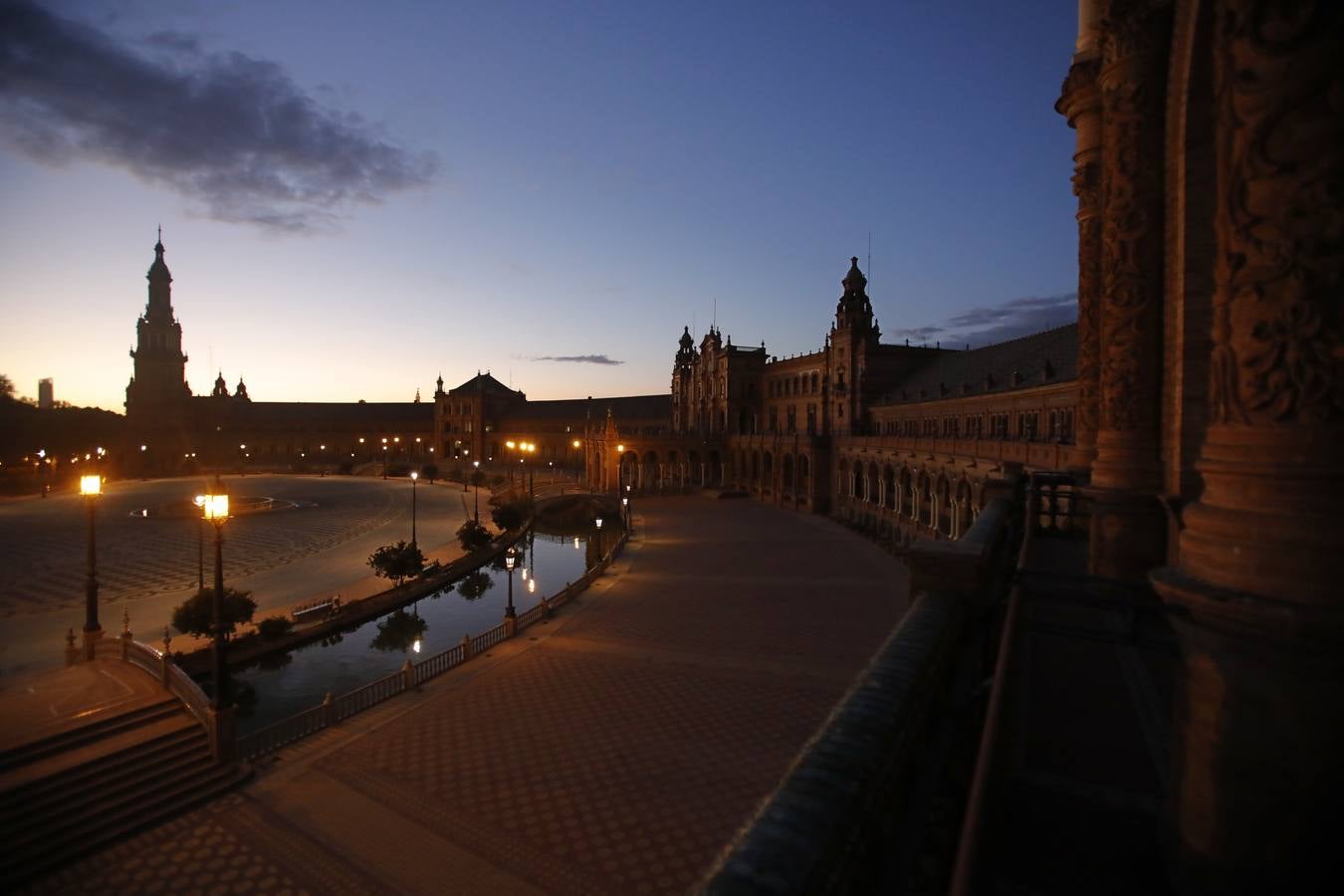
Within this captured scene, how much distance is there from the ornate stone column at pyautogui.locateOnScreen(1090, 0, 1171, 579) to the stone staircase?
51.4ft

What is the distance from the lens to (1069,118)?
1468 cm

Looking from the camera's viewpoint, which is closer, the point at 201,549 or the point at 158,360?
the point at 201,549

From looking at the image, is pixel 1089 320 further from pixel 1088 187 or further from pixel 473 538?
pixel 473 538

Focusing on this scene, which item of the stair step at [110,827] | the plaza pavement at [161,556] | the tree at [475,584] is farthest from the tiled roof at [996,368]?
the plaza pavement at [161,556]

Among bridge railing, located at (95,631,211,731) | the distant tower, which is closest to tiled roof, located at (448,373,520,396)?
the distant tower

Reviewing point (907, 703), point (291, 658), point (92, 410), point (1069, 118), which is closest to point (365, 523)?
point (291, 658)

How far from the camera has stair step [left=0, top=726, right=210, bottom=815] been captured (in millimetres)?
10734

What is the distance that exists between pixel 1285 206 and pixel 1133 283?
798 centimetres

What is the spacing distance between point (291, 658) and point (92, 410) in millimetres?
108946

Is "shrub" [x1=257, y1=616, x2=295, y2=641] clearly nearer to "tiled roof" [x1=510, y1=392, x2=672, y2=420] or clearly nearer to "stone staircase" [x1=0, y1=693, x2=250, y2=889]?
"stone staircase" [x1=0, y1=693, x2=250, y2=889]

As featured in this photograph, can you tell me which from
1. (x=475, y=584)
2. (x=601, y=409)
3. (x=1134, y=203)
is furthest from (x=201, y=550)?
(x=601, y=409)

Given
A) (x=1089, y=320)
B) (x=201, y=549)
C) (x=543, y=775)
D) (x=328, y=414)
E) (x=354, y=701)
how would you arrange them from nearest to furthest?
1. (x=543, y=775)
2. (x=1089, y=320)
3. (x=354, y=701)
4. (x=201, y=549)
5. (x=328, y=414)

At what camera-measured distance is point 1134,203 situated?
410 inches

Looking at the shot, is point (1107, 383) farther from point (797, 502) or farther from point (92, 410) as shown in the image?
point (92, 410)
